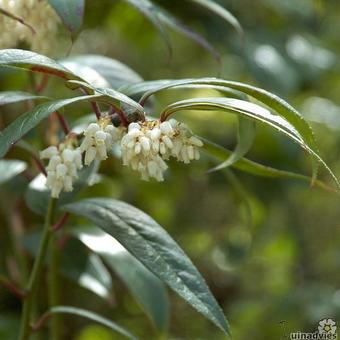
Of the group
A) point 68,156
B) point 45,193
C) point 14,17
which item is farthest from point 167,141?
point 45,193

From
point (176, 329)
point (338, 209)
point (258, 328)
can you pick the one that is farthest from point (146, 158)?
point (338, 209)

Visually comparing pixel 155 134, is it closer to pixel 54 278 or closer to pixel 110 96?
pixel 110 96

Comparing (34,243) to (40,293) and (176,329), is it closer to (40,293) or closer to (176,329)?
(40,293)

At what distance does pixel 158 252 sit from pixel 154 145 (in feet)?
0.47

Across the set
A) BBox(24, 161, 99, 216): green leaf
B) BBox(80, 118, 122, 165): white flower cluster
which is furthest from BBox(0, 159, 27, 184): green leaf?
BBox(80, 118, 122, 165): white flower cluster

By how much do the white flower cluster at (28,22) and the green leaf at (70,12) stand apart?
0.10 meters

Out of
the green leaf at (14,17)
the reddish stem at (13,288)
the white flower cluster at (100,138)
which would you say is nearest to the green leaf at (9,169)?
the reddish stem at (13,288)

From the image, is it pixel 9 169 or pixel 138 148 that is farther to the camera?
pixel 9 169

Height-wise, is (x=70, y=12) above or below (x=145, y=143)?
above

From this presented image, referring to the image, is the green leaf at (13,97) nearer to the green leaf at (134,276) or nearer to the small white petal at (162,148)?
the small white petal at (162,148)

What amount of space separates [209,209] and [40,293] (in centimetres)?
84

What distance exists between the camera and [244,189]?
1612 mm

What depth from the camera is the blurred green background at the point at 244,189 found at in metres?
1.55

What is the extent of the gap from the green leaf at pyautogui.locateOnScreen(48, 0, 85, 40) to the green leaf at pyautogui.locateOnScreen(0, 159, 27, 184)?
392 millimetres
